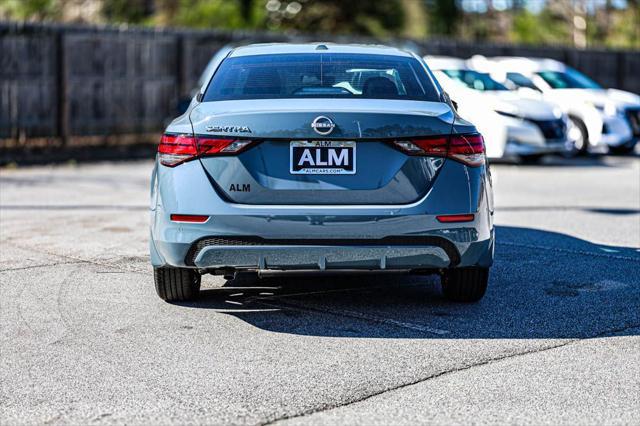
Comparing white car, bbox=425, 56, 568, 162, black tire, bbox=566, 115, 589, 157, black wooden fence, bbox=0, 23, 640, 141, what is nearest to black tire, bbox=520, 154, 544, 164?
white car, bbox=425, 56, 568, 162

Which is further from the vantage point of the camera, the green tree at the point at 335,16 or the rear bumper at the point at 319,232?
the green tree at the point at 335,16

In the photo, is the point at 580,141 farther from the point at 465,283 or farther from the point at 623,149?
the point at 465,283

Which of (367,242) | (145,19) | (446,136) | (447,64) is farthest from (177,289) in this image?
(145,19)

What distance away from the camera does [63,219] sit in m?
11.0

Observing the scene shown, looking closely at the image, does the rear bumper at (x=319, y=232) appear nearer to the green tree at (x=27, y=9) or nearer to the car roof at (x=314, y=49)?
the car roof at (x=314, y=49)

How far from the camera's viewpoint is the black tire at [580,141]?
20.9 meters

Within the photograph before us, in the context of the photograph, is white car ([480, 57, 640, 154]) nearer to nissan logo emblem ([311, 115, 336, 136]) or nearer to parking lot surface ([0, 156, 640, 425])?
parking lot surface ([0, 156, 640, 425])

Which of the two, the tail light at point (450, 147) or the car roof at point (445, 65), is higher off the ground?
the tail light at point (450, 147)

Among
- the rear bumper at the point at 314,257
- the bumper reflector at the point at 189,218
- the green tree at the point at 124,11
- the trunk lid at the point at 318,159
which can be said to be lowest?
the green tree at the point at 124,11

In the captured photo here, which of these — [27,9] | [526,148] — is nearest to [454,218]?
[526,148]

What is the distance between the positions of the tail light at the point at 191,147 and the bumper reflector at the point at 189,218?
295 mm

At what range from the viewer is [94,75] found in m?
21.1

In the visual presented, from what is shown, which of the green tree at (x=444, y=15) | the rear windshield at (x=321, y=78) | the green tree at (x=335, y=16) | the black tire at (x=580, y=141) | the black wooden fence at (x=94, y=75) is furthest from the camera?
the green tree at (x=444, y=15)

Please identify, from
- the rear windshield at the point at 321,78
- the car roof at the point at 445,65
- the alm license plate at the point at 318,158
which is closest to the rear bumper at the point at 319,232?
the alm license plate at the point at 318,158
